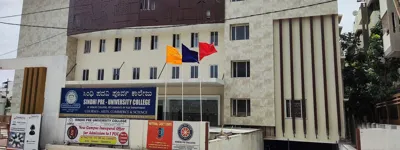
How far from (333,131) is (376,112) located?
8.88 m

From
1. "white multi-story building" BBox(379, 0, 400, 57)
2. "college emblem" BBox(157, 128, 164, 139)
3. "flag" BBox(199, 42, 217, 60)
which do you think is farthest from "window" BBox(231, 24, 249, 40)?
"college emblem" BBox(157, 128, 164, 139)

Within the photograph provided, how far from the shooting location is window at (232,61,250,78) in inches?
772

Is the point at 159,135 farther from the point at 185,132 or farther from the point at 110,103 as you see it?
the point at 110,103

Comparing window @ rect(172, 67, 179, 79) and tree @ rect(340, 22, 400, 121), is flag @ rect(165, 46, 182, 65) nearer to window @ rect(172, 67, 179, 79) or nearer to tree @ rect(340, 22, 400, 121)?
window @ rect(172, 67, 179, 79)

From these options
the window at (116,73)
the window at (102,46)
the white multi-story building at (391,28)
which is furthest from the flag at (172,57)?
the white multi-story building at (391,28)

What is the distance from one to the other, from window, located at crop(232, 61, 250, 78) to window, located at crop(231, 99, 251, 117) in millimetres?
1650

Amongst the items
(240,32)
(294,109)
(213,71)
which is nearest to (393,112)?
(294,109)

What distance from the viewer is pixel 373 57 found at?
22.6 metres

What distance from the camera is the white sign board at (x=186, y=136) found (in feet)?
35.0

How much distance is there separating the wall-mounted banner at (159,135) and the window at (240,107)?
28.4 feet

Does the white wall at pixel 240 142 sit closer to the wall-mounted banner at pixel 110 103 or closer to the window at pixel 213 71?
the wall-mounted banner at pixel 110 103

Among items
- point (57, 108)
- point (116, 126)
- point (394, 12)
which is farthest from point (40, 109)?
point (394, 12)

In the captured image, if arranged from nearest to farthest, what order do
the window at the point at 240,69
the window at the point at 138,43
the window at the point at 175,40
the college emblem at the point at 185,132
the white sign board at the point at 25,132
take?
the college emblem at the point at 185,132
the white sign board at the point at 25,132
the window at the point at 240,69
the window at the point at 175,40
the window at the point at 138,43

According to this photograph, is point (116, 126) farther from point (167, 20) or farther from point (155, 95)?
point (167, 20)
